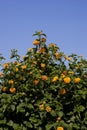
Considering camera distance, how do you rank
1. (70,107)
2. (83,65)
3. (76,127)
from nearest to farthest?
(76,127), (70,107), (83,65)

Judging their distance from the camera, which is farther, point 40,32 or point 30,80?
point 40,32

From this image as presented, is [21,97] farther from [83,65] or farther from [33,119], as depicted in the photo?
[83,65]

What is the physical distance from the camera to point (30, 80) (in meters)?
5.48

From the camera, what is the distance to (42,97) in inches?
212

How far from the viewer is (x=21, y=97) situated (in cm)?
537

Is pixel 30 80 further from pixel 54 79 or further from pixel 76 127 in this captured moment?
pixel 76 127

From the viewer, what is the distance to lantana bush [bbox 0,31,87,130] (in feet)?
17.0

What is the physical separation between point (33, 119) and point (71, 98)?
0.65m

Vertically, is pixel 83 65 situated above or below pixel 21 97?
above

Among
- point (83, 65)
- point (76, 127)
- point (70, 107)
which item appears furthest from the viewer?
point (83, 65)

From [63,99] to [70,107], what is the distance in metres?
0.17

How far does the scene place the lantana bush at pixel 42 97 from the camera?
517 cm

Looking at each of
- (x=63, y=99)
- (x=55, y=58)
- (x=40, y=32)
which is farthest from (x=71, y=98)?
(x=40, y=32)

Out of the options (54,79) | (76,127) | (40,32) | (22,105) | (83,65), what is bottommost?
(76,127)
